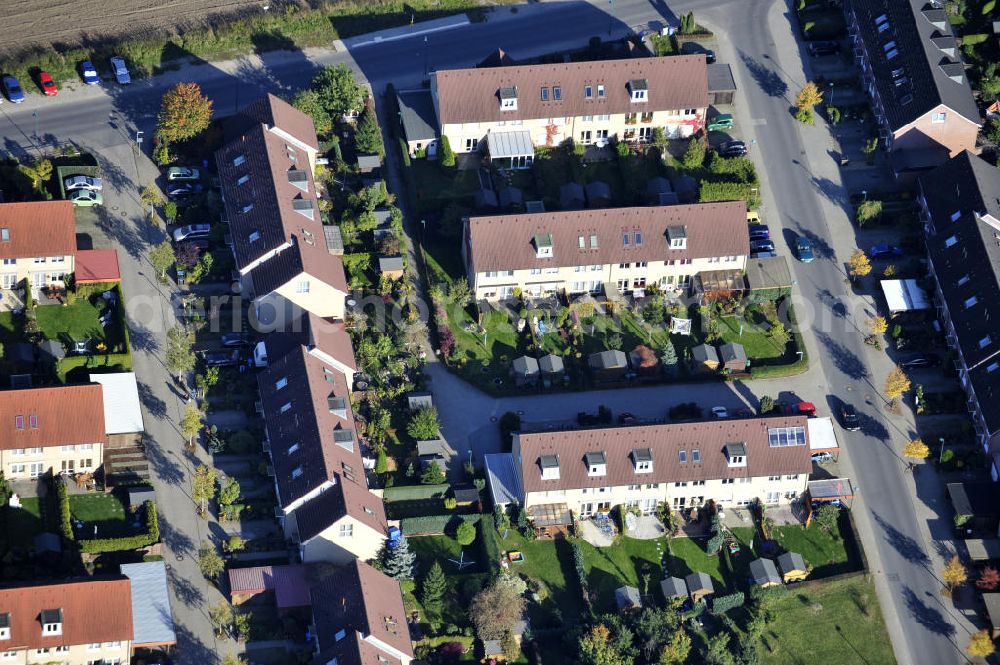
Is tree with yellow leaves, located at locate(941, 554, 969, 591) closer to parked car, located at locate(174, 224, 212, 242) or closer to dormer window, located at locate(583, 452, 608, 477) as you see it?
dormer window, located at locate(583, 452, 608, 477)

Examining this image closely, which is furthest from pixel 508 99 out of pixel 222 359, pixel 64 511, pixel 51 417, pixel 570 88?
pixel 64 511

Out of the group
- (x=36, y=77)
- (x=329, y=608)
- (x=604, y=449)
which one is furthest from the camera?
(x=36, y=77)

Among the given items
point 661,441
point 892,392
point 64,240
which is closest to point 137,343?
point 64,240

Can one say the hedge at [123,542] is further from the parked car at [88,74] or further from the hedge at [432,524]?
the parked car at [88,74]

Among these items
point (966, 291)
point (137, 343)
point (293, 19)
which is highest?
point (293, 19)

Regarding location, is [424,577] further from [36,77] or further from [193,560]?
[36,77]

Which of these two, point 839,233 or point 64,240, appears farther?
point 839,233
